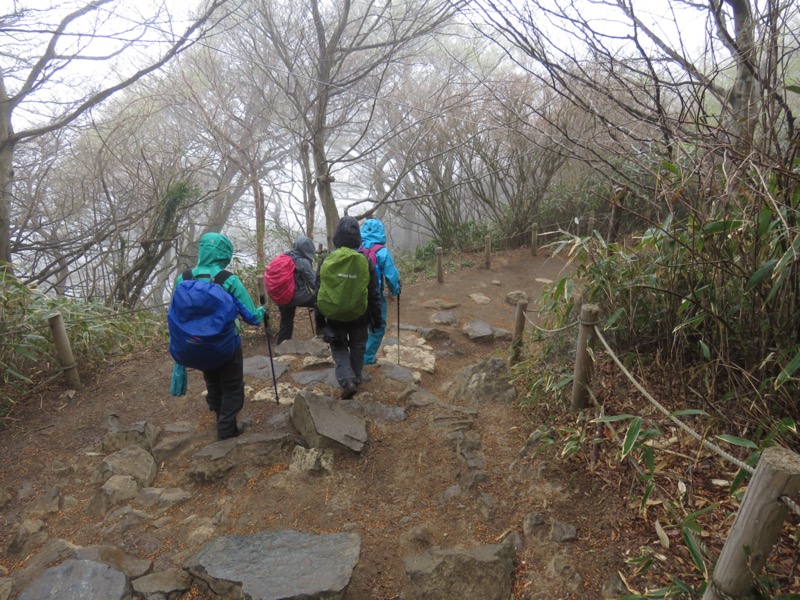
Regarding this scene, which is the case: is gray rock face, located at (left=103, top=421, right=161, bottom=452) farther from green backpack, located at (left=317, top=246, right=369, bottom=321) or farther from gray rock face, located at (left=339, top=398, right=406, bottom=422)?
green backpack, located at (left=317, top=246, right=369, bottom=321)

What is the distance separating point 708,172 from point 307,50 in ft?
20.9

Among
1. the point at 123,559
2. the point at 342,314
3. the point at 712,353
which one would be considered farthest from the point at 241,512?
the point at 712,353

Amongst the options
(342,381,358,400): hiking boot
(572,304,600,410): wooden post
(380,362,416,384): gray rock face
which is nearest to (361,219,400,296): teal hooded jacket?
(380,362,416,384): gray rock face

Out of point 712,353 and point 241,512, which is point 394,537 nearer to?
point 241,512

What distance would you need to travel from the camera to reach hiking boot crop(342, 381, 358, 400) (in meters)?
4.18

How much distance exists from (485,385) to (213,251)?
2.50 m

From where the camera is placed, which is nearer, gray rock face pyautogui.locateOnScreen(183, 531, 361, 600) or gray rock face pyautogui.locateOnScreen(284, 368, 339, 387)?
gray rock face pyautogui.locateOnScreen(183, 531, 361, 600)

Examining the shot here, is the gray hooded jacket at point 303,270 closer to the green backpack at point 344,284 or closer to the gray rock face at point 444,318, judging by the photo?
the green backpack at point 344,284

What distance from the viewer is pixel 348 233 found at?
406 centimetres

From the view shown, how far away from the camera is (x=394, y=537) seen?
269 centimetres

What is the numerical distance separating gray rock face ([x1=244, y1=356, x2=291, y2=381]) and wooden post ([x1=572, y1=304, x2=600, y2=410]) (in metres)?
3.11

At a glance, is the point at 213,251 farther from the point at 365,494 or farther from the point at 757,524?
the point at 757,524

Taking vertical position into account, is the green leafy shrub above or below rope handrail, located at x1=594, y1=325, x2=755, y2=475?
below

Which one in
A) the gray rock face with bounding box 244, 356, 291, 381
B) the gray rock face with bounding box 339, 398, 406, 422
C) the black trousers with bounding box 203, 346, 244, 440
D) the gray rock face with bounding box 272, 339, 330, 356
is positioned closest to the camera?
the black trousers with bounding box 203, 346, 244, 440
